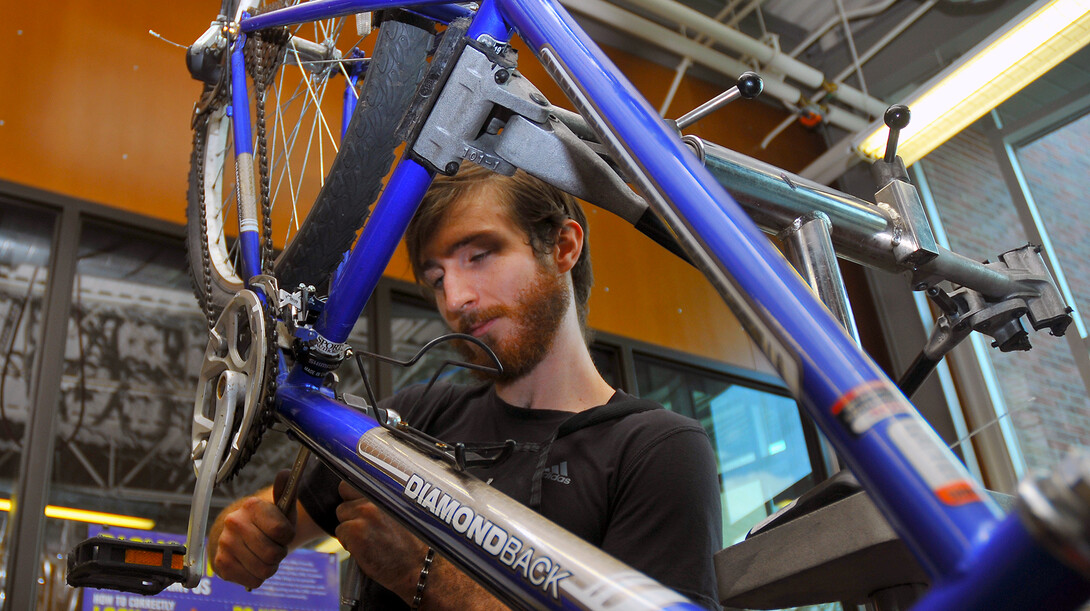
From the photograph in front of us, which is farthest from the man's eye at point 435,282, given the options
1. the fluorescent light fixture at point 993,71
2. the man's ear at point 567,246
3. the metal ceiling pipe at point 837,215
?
the fluorescent light fixture at point 993,71

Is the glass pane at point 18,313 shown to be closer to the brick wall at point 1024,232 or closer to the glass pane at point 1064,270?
the brick wall at point 1024,232

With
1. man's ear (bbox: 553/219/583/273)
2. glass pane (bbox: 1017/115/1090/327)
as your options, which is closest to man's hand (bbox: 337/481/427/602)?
man's ear (bbox: 553/219/583/273)

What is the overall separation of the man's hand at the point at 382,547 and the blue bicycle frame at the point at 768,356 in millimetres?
108

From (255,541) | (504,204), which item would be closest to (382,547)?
(255,541)

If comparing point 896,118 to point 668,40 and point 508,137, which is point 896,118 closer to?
point 508,137

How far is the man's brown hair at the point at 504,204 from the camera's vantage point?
1199mm

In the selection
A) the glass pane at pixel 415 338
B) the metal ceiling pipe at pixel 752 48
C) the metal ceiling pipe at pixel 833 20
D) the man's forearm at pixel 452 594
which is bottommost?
the man's forearm at pixel 452 594

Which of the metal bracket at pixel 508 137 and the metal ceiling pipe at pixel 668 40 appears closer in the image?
the metal bracket at pixel 508 137

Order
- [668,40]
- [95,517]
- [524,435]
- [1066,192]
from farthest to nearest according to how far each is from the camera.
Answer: [1066,192] → [668,40] → [95,517] → [524,435]

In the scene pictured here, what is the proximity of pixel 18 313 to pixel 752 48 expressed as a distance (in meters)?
3.12

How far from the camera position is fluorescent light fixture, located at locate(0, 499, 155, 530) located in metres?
2.17

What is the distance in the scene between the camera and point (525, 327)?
1142 millimetres

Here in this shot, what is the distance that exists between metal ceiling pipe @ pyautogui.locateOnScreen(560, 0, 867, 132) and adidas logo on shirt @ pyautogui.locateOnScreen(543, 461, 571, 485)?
118 inches

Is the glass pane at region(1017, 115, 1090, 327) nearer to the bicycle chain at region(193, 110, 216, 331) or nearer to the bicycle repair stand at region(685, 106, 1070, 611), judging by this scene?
the bicycle repair stand at region(685, 106, 1070, 611)
